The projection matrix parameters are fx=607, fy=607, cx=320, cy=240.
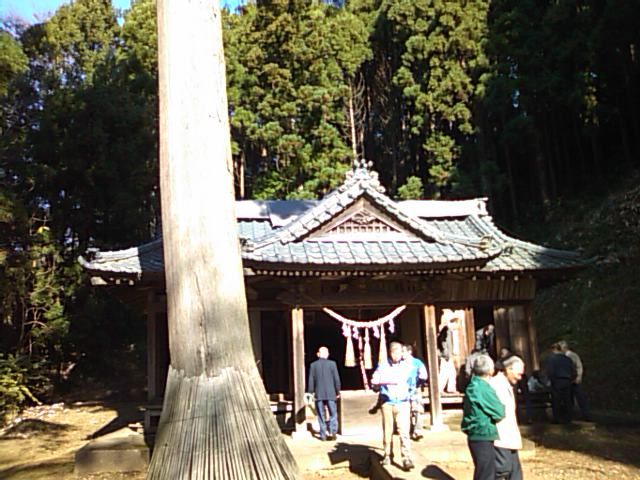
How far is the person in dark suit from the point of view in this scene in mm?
9359

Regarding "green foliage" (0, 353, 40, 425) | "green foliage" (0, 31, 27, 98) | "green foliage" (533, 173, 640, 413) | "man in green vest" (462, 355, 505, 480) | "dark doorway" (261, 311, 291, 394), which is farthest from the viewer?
"green foliage" (0, 353, 40, 425)

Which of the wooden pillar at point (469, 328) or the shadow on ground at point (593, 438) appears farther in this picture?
the wooden pillar at point (469, 328)

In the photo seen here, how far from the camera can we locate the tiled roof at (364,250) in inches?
386

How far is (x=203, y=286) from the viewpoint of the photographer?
4.86m

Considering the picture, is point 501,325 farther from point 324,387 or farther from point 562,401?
point 324,387

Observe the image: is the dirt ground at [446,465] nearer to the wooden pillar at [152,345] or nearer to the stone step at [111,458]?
the stone step at [111,458]

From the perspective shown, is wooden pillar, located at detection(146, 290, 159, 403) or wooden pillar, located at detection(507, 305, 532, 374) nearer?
wooden pillar, located at detection(146, 290, 159, 403)

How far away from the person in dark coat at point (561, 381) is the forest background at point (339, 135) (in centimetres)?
300

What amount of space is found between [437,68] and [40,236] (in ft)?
53.6

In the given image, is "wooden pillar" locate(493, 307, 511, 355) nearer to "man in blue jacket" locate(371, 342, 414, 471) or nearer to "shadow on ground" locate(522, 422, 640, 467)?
"shadow on ground" locate(522, 422, 640, 467)

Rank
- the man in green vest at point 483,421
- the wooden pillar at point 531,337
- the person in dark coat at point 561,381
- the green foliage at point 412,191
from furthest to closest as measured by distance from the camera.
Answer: the green foliage at point 412,191
the wooden pillar at point 531,337
the person in dark coat at point 561,381
the man in green vest at point 483,421

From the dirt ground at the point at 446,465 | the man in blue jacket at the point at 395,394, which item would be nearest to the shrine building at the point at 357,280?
the dirt ground at the point at 446,465

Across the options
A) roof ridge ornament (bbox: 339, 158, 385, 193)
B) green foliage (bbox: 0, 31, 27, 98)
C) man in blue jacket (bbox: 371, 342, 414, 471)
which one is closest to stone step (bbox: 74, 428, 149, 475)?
man in blue jacket (bbox: 371, 342, 414, 471)

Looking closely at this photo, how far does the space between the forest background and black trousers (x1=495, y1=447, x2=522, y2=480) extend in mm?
9639
